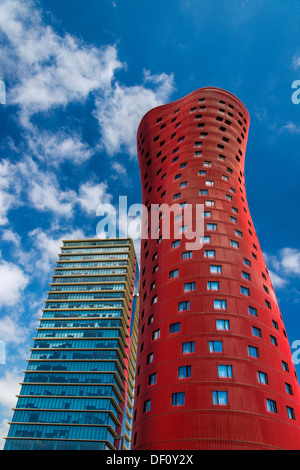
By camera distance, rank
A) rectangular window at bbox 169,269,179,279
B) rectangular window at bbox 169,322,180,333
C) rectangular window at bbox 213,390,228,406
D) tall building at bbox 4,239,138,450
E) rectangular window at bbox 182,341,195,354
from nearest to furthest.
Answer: rectangular window at bbox 213,390,228,406
rectangular window at bbox 182,341,195,354
rectangular window at bbox 169,322,180,333
rectangular window at bbox 169,269,179,279
tall building at bbox 4,239,138,450

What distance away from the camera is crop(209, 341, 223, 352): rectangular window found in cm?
3481

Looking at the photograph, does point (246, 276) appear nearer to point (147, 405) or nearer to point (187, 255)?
point (187, 255)

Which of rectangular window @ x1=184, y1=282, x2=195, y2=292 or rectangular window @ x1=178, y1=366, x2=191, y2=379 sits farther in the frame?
rectangular window @ x1=184, y1=282, x2=195, y2=292

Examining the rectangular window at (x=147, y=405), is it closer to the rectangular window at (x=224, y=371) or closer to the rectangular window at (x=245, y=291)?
the rectangular window at (x=224, y=371)

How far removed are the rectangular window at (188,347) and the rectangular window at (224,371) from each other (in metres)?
3.09

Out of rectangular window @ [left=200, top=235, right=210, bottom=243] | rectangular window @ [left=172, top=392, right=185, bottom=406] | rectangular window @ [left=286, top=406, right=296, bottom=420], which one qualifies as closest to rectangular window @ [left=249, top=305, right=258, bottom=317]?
rectangular window @ [left=286, top=406, right=296, bottom=420]

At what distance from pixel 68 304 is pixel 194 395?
84.3 meters

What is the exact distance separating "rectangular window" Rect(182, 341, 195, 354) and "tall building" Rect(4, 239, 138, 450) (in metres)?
52.7

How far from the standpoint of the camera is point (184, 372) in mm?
34094

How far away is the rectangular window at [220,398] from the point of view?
103ft

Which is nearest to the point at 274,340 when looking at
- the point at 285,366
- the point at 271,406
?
the point at 285,366

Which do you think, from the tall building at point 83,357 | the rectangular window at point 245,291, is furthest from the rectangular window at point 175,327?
the tall building at point 83,357

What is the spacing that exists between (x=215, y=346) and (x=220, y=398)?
488 centimetres

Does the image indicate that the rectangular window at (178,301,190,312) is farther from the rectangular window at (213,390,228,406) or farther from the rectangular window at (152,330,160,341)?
the rectangular window at (213,390,228,406)
